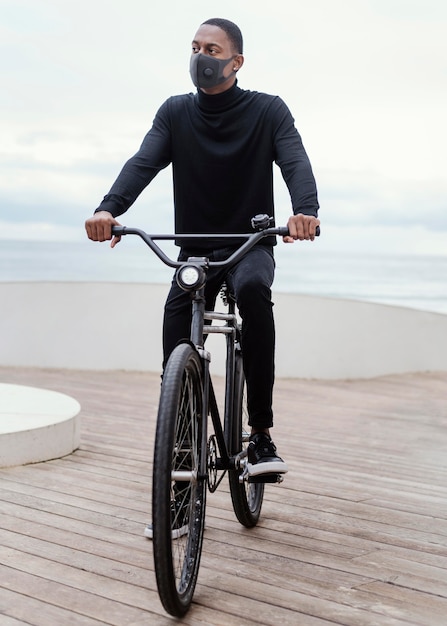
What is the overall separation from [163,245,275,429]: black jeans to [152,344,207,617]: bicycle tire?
363mm

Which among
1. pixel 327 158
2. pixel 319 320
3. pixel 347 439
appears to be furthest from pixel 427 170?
pixel 347 439

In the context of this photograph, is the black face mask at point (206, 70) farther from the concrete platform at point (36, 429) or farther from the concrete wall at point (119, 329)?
the concrete wall at point (119, 329)

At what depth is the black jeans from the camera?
2.60m

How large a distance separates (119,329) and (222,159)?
540 cm

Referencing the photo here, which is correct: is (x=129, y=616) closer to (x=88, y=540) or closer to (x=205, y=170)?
(x=88, y=540)

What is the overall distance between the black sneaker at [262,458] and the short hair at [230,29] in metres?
1.19

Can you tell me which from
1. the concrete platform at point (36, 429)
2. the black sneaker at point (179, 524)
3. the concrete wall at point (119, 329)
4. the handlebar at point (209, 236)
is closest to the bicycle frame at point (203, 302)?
the handlebar at point (209, 236)

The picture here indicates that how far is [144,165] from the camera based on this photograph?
2.82 metres

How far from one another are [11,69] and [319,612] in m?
15.9

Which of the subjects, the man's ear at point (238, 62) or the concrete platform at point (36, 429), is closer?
the man's ear at point (238, 62)

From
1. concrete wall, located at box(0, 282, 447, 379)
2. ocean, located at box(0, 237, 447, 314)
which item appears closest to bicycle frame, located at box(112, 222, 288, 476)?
concrete wall, located at box(0, 282, 447, 379)

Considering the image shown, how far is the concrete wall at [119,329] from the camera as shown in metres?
7.98

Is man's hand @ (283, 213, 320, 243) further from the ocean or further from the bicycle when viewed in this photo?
the ocean

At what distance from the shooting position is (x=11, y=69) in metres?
16.6
